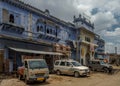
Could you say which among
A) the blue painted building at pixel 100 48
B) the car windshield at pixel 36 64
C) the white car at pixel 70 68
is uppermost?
the blue painted building at pixel 100 48

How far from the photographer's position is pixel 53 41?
31.4 meters

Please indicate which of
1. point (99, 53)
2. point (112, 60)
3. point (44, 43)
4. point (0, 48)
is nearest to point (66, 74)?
point (44, 43)

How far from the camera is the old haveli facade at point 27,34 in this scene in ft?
73.7

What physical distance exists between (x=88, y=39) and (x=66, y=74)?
22.5 metres

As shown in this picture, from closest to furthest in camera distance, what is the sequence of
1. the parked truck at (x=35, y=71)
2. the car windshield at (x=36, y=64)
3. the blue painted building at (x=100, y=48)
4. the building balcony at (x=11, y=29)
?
1. the parked truck at (x=35, y=71)
2. the car windshield at (x=36, y=64)
3. the building balcony at (x=11, y=29)
4. the blue painted building at (x=100, y=48)

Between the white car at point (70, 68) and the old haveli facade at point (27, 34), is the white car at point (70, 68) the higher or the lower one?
the lower one

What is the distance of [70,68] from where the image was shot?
2242cm

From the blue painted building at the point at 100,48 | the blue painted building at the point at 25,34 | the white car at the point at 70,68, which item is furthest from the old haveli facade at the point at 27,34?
the blue painted building at the point at 100,48

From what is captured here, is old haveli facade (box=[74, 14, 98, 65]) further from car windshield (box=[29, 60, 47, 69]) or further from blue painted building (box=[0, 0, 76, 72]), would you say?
car windshield (box=[29, 60, 47, 69])

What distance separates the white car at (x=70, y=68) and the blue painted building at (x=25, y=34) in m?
3.00

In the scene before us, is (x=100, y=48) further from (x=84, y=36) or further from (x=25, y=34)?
(x=25, y=34)

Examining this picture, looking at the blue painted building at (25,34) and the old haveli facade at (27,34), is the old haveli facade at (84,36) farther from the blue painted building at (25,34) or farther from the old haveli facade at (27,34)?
the blue painted building at (25,34)

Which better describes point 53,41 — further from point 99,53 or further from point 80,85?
point 99,53

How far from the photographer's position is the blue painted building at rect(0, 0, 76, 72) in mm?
22422
